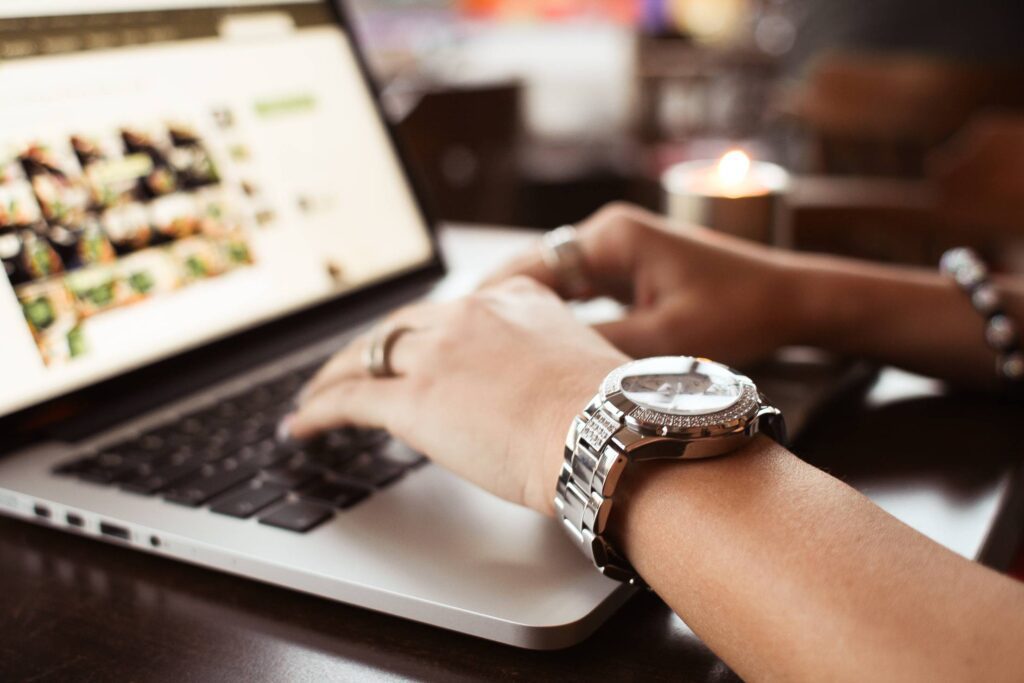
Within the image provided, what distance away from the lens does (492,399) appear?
1.49 feet

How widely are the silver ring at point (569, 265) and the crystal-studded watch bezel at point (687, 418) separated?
229 mm

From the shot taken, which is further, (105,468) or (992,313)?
(992,313)

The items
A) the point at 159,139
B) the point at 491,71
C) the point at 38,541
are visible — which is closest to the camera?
the point at 38,541

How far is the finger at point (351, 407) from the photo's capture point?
49 cm

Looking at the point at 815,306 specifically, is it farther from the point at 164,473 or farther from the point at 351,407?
the point at 164,473

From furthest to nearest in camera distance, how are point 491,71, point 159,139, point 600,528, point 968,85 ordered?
point 491,71
point 968,85
point 159,139
point 600,528

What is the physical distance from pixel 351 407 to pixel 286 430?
56mm

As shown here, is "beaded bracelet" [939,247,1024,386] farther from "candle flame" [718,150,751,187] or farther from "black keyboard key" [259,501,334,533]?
"black keyboard key" [259,501,334,533]

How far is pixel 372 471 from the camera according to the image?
0.49m

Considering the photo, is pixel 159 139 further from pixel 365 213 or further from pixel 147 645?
pixel 147 645

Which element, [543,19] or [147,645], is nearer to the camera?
[147,645]

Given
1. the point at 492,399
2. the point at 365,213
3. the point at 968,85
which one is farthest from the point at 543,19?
the point at 492,399

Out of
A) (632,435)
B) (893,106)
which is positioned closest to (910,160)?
(893,106)

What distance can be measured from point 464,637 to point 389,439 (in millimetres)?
173
